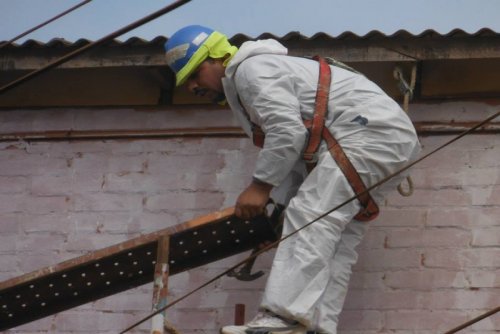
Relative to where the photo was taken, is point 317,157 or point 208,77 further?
point 208,77

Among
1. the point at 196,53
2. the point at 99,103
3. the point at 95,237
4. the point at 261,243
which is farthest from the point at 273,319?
A: the point at 99,103

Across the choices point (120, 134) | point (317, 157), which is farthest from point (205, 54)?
point (120, 134)

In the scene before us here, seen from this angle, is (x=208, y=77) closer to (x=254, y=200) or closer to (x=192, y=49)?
(x=192, y=49)

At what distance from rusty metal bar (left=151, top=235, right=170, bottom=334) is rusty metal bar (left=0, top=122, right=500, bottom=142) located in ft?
5.68

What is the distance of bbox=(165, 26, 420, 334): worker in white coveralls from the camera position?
7383mm

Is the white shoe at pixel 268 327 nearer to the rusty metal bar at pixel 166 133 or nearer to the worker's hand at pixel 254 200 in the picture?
the worker's hand at pixel 254 200

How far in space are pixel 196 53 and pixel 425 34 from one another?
1626 millimetres

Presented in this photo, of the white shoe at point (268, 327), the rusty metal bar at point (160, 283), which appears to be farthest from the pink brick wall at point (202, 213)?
the white shoe at point (268, 327)

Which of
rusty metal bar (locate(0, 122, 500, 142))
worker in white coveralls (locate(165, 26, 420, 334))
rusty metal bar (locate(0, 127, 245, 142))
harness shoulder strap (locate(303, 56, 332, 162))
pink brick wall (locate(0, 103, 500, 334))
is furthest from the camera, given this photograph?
rusty metal bar (locate(0, 127, 245, 142))

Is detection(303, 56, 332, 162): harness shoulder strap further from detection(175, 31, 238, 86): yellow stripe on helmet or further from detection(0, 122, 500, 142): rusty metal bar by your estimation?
detection(0, 122, 500, 142): rusty metal bar

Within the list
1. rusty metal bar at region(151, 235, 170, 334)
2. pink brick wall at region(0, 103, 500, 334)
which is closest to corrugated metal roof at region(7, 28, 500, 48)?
pink brick wall at region(0, 103, 500, 334)

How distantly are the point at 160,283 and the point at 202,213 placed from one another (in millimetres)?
1587

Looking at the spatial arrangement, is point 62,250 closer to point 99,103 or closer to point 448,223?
point 99,103

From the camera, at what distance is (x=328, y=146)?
25.5 ft
